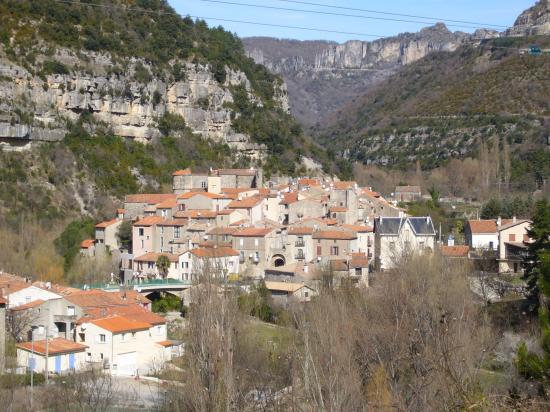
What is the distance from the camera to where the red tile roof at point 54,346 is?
27.4 metres

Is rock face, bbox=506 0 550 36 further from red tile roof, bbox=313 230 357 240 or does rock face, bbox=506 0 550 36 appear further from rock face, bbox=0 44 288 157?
red tile roof, bbox=313 230 357 240

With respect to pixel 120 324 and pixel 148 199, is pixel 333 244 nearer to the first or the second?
pixel 148 199

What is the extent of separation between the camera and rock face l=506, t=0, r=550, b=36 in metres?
114

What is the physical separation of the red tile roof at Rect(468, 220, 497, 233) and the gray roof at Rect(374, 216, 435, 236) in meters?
2.80

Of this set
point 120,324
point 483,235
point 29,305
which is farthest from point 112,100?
point 120,324

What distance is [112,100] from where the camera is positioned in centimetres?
5978

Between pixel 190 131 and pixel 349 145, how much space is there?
136 ft

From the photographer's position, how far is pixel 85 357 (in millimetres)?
28922

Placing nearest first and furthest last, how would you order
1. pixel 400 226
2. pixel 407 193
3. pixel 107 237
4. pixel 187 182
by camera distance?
1. pixel 400 226
2. pixel 107 237
3. pixel 187 182
4. pixel 407 193

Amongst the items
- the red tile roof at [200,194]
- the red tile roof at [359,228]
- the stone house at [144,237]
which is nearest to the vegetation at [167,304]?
the stone house at [144,237]

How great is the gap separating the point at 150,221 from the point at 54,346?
50.9ft

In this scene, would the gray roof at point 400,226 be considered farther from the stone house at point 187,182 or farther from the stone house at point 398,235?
the stone house at point 187,182

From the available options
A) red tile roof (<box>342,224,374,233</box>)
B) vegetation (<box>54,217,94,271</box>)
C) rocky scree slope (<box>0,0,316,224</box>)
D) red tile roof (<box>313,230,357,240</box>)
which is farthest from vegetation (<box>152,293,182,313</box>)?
rocky scree slope (<box>0,0,316,224</box>)

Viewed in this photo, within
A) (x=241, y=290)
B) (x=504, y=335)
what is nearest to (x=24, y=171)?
(x=241, y=290)
